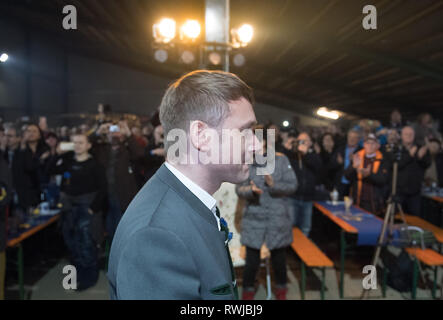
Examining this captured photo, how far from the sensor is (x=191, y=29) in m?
3.69

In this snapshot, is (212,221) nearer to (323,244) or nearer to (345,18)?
(345,18)

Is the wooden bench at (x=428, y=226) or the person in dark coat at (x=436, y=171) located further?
the person in dark coat at (x=436, y=171)

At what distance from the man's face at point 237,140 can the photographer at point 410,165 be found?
14.7 ft

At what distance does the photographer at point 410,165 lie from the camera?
465 centimetres

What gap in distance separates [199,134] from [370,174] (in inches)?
150

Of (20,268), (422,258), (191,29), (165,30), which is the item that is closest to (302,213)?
(422,258)

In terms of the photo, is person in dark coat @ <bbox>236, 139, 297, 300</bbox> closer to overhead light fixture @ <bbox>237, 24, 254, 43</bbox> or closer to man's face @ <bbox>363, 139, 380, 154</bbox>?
overhead light fixture @ <bbox>237, 24, 254, 43</bbox>

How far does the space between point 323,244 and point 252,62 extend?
11.7 ft

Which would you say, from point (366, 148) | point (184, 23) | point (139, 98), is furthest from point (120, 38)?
point (366, 148)

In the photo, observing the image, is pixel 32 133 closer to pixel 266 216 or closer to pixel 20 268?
pixel 20 268

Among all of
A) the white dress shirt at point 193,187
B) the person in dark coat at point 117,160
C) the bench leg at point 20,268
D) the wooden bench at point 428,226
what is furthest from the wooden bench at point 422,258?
the bench leg at point 20,268

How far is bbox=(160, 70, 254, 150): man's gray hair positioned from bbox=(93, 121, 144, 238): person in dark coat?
113 inches

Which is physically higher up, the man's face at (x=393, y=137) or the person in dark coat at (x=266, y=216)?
the man's face at (x=393, y=137)

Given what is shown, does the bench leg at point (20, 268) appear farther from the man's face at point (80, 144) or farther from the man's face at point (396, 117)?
the man's face at point (396, 117)
